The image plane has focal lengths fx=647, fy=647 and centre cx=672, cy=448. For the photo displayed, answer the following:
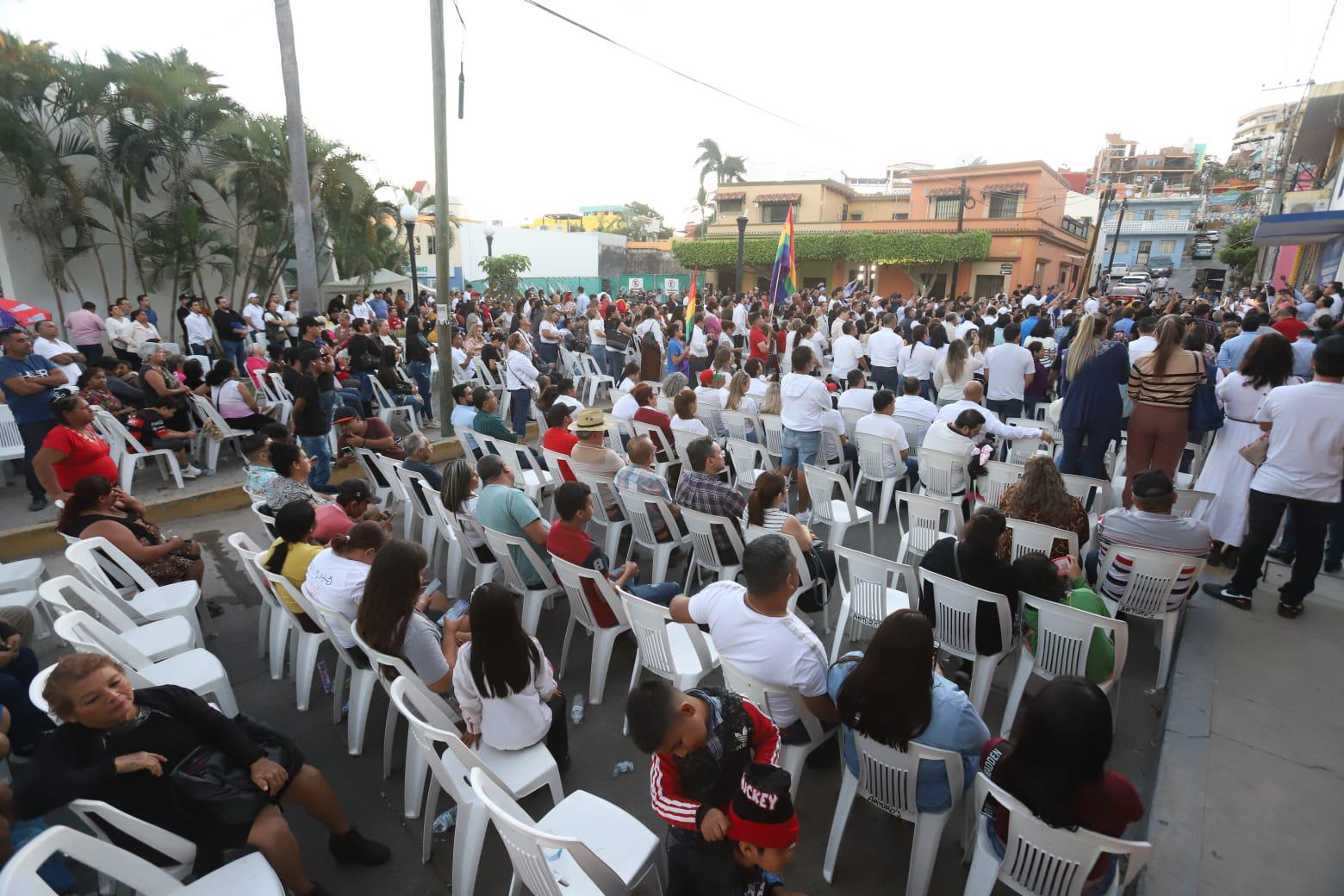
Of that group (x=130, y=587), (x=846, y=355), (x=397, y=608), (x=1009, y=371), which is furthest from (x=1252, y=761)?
(x=846, y=355)

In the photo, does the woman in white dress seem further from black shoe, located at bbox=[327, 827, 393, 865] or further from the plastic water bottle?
black shoe, located at bbox=[327, 827, 393, 865]

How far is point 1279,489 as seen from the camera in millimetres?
3836

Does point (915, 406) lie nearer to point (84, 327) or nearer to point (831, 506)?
point (831, 506)

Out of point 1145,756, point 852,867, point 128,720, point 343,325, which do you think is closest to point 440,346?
point 343,325

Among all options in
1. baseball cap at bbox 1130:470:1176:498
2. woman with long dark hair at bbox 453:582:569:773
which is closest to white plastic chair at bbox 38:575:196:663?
woman with long dark hair at bbox 453:582:569:773

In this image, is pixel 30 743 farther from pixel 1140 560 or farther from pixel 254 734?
pixel 1140 560

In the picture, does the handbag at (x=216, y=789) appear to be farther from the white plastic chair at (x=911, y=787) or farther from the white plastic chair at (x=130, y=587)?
the white plastic chair at (x=911, y=787)

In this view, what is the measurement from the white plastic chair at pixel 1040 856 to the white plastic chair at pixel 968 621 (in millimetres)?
1031

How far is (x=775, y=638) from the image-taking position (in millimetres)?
2465

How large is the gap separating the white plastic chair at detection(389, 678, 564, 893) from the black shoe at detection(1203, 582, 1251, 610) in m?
4.28

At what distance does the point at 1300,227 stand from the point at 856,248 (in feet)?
65.6

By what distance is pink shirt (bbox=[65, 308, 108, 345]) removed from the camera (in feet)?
31.3

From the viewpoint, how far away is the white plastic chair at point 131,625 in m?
3.19

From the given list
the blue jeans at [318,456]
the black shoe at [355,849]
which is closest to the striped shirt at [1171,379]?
the black shoe at [355,849]
